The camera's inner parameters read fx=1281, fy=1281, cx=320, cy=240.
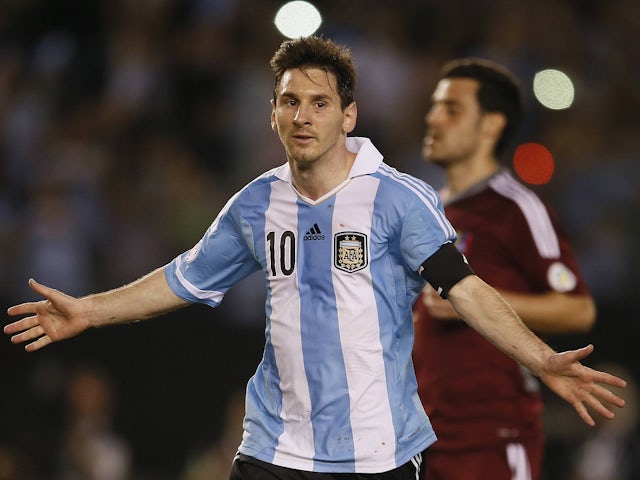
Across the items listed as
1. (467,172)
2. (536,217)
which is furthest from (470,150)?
(536,217)

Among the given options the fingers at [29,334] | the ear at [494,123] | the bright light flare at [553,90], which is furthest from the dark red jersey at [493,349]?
the bright light flare at [553,90]

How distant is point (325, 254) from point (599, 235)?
537 cm

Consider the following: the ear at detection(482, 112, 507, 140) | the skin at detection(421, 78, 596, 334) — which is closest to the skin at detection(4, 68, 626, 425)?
the skin at detection(421, 78, 596, 334)

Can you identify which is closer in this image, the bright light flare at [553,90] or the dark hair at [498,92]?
the dark hair at [498,92]

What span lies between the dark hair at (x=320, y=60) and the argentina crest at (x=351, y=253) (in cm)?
47

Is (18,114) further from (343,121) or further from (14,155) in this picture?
(343,121)

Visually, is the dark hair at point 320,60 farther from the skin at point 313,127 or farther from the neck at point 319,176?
the neck at point 319,176

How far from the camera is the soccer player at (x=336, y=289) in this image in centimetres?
429

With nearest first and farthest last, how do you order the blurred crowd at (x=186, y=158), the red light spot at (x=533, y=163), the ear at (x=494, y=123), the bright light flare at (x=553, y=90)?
the ear at (x=494, y=123) → the blurred crowd at (x=186, y=158) → the red light spot at (x=533, y=163) → the bright light flare at (x=553, y=90)

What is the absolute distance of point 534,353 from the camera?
160 inches

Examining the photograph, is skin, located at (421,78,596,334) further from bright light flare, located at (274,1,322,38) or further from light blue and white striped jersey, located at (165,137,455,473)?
bright light flare, located at (274,1,322,38)

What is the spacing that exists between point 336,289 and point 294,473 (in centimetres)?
64

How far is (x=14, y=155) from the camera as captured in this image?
1030 cm

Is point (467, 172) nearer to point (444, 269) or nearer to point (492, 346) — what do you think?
point (492, 346)
